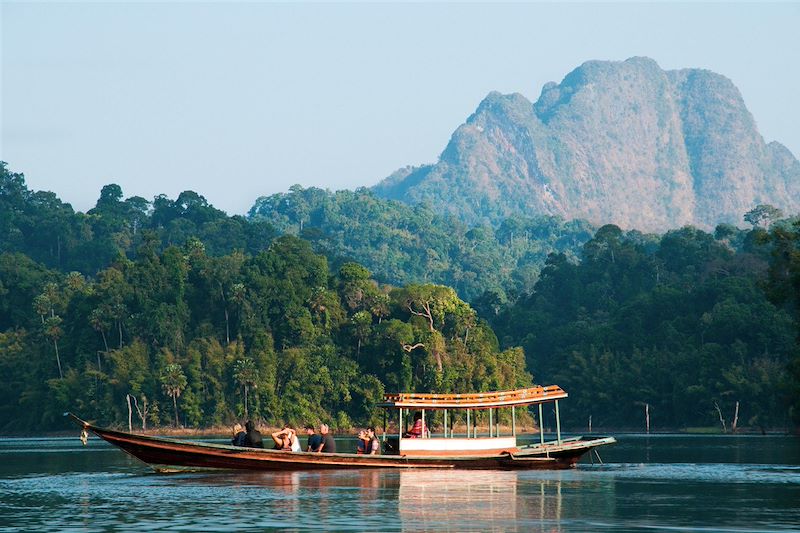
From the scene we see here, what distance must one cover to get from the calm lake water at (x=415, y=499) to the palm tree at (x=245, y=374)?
210 feet

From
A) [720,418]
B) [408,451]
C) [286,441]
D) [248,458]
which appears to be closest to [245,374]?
[720,418]

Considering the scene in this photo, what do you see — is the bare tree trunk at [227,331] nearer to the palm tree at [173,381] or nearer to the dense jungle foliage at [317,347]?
the dense jungle foliage at [317,347]

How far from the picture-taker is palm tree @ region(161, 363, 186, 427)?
126 m

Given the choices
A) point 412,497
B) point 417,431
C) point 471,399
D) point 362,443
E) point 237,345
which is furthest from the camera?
point 237,345

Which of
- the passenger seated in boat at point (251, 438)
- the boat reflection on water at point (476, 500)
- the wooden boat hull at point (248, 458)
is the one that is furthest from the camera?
the passenger seated in boat at point (251, 438)

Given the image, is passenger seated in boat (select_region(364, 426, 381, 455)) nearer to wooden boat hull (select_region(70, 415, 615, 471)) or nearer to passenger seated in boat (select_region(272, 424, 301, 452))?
wooden boat hull (select_region(70, 415, 615, 471))

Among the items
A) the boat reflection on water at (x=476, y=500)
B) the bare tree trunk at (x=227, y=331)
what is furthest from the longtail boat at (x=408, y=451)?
the bare tree trunk at (x=227, y=331)

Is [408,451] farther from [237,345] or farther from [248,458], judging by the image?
[237,345]

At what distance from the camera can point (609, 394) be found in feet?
459

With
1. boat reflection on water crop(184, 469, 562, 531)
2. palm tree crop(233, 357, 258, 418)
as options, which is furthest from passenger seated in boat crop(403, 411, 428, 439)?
palm tree crop(233, 357, 258, 418)

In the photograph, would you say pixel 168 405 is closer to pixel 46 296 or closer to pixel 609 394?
pixel 46 296

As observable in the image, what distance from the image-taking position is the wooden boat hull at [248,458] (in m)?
52.2

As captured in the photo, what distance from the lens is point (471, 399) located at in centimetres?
5472

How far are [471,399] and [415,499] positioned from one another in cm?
1331
